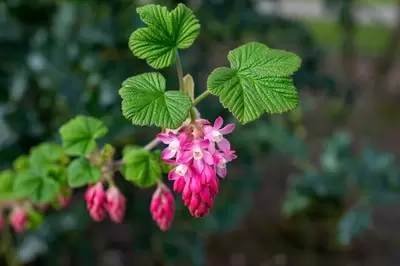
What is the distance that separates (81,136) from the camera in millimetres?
1243

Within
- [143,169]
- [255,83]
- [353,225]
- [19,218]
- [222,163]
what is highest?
[255,83]

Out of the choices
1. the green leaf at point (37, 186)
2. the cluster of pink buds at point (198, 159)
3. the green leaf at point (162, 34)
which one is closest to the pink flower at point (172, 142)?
the cluster of pink buds at point (198, 159)

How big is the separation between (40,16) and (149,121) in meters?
1.52

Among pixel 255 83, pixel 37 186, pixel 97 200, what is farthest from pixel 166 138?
pixel 37 186

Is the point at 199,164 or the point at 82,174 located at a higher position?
the point at 199,164

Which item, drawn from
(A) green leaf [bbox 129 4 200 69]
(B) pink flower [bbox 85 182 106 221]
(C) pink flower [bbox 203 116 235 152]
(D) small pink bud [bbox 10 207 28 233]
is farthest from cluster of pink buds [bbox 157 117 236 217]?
(D) small pink bud [bbox 10 207 28 233]

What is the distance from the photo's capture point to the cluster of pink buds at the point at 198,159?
3.05 ft

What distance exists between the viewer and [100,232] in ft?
9.20

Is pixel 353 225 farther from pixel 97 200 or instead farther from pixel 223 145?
pixel 223 145

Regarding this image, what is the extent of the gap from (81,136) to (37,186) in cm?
17

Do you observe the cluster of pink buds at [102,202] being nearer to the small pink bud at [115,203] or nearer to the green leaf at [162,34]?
the small pink bud at [115,203]

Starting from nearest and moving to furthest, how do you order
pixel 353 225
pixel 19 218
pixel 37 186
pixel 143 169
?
pixel 143 169 < pixel 37 186 < pixel 19 218 < pixel 353 225

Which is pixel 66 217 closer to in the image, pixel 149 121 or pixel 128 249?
pixel 128 249

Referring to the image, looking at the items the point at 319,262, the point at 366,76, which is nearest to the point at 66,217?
the point at 319,262
